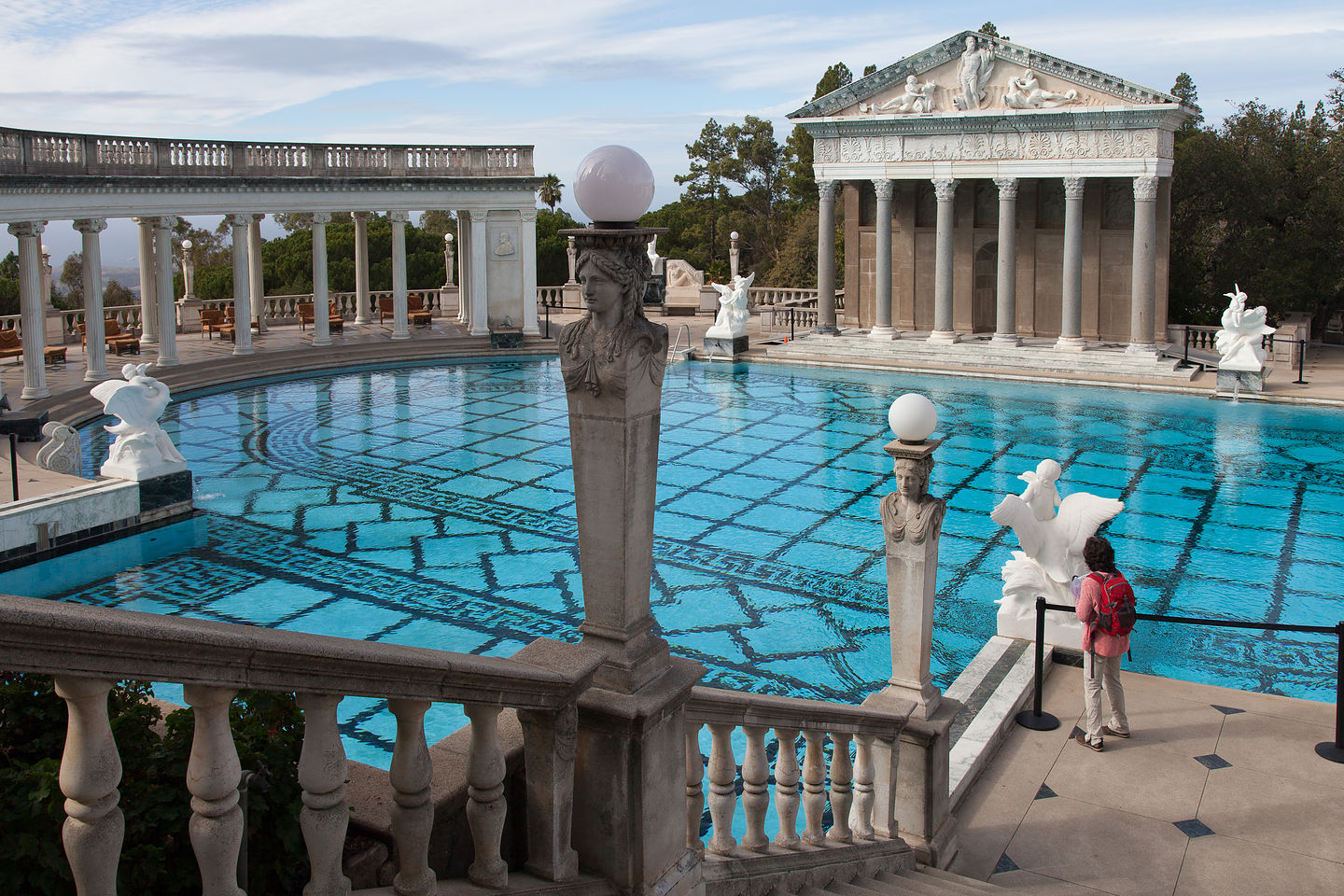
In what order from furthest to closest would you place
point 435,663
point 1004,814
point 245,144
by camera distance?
point 245,144 → point 1004,814 → point 435,663

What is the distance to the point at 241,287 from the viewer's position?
2884 centimetres

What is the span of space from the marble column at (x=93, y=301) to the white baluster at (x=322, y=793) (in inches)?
947

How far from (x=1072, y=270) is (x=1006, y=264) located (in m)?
1.58

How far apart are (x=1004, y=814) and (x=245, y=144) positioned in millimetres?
26732

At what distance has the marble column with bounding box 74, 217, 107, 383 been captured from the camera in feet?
80.1

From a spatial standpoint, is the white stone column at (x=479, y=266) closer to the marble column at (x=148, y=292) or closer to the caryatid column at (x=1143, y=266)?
the marble column at (x=148, y=292)

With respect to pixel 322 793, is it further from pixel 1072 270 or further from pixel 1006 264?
pixel 1072 270

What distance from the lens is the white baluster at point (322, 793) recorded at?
285 cm

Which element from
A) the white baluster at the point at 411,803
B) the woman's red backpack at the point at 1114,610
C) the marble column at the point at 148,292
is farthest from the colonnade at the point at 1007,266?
the white baluster at the point at 411,803

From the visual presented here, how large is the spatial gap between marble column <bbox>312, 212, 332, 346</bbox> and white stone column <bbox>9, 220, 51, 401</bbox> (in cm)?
833

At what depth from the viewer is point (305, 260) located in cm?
4800

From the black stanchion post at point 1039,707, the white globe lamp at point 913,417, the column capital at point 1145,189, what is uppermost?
the column capital at point 1145,189

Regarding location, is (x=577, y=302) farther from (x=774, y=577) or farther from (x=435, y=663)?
(x=435, y=663)

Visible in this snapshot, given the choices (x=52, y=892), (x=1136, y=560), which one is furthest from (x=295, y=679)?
(x=1136, y=560)
